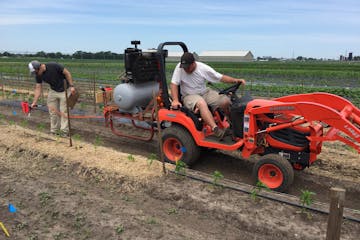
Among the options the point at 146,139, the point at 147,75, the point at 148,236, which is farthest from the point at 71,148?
the point at 148,236

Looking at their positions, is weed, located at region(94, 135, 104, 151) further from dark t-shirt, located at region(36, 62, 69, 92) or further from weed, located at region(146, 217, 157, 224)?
weed, located at region(146, 217, 157, 224)

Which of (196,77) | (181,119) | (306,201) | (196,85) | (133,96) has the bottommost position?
(306,201)

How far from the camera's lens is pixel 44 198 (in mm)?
4285

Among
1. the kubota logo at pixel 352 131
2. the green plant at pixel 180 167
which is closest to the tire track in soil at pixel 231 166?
the green plant at pixel 180 167

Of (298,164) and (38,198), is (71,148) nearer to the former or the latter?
(38,198)

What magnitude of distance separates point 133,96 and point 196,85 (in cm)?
148

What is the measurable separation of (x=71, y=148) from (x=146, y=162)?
163cm

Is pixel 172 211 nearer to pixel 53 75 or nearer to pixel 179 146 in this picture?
pixel 179 146

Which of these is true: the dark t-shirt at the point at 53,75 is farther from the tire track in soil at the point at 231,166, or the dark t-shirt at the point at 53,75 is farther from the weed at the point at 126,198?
the weed at the point at 126,198

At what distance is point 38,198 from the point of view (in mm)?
4309

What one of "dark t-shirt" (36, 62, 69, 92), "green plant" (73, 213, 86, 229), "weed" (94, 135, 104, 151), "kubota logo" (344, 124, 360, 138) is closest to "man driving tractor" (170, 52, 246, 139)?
"kubota logo" (344, 124, 360, 138)

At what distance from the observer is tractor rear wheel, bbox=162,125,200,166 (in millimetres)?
5277

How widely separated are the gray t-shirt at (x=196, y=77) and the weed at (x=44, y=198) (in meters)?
2.44

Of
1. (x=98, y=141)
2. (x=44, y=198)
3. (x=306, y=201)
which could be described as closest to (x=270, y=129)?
(x=306, y=201)
